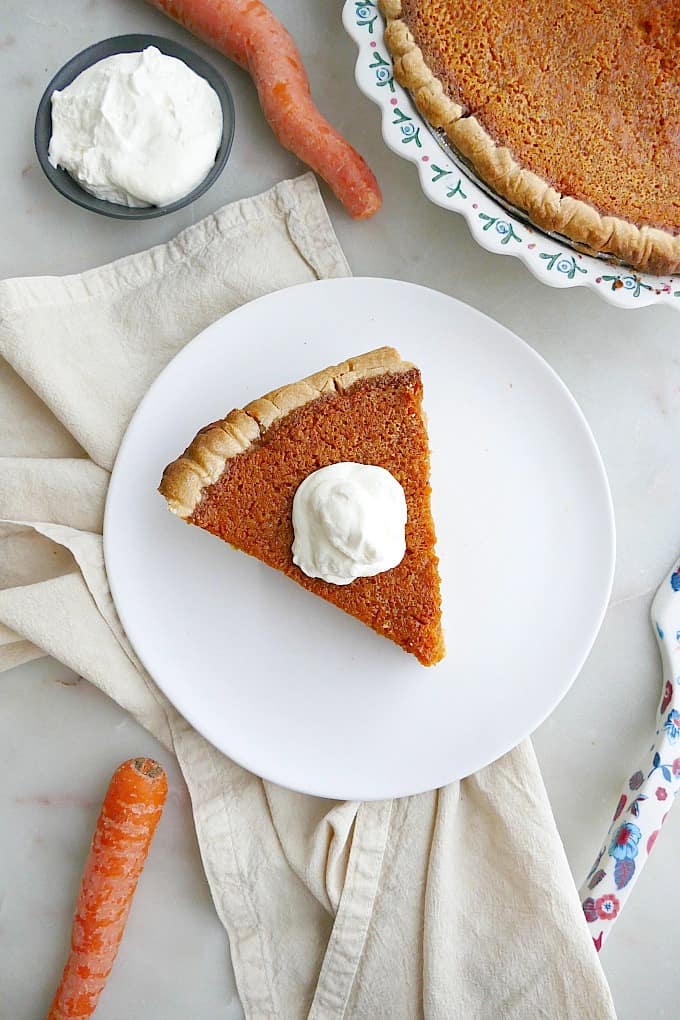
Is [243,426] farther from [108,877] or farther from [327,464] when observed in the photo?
[108,877]

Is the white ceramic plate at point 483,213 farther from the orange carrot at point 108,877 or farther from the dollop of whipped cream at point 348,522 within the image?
the orange carrot at point 108,877

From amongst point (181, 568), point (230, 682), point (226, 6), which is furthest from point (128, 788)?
point (226, 6)

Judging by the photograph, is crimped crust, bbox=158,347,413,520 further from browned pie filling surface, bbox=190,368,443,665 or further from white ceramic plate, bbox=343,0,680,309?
white ceramic plate, bbox=343,0,680,309

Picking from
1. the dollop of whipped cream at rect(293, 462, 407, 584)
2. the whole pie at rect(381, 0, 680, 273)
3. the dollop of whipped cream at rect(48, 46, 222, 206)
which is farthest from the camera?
the dollop of whipped cream at rect(48, 46, 222, 206)

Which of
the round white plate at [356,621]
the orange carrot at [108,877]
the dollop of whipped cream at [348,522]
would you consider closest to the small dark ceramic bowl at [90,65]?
the round white plate at [356,621]

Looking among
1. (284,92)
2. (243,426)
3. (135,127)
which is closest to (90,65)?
(135,127)

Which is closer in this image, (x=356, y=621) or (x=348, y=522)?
(x=348, y=522)

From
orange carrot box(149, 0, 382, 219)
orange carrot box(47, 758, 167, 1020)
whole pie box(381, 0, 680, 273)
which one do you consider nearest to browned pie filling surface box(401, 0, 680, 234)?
whole pie box(381, 0, 680, 273)

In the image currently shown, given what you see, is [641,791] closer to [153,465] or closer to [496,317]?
[496,317]
